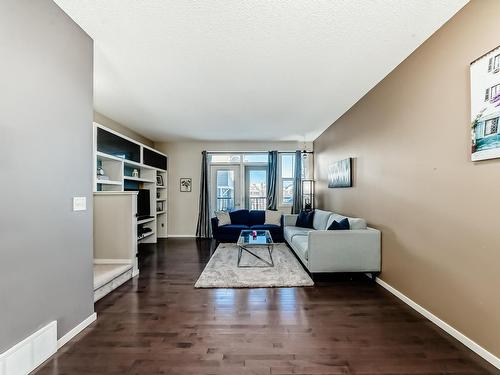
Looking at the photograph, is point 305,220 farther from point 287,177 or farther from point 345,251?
point 345,251

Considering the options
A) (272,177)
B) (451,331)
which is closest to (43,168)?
(451,331)

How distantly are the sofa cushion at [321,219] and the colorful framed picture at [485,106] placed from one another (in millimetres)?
2967

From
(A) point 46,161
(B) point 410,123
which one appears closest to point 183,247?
(A) point 46,161

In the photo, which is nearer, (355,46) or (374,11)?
(374,11)

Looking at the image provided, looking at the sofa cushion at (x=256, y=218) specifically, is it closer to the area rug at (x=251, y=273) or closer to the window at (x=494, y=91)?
the area rug at (x=251, y=273)

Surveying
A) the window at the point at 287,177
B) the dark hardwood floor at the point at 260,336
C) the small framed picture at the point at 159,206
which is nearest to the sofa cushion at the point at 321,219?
the window at the point at 287,177

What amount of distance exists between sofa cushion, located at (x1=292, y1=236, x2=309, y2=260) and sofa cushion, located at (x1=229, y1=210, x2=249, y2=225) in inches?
74.2

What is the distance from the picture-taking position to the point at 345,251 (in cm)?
316

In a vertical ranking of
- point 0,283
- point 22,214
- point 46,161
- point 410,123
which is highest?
point 410,123

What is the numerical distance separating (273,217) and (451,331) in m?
4.18

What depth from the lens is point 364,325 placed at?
2148 millimetres

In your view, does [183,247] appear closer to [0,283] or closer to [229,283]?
[229,283]

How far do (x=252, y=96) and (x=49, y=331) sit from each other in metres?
3.37

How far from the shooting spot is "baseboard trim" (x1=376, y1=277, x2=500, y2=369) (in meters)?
1.68
